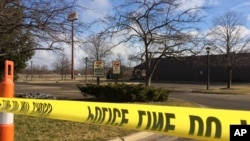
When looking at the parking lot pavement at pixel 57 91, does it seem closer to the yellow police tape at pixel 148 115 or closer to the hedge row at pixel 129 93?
the hedge row at pixel 129 93

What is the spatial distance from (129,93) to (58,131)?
10875 millimetres

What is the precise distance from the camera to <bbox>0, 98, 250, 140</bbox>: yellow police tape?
2.86 metres

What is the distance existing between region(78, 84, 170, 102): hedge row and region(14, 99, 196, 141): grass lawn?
9.35 m

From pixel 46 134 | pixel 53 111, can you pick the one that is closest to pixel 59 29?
pixel 46 134

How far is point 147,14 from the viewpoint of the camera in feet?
77.3

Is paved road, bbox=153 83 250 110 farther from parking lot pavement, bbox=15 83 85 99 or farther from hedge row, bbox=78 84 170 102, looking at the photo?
parking lot pavement, bbox=15 83 85 99

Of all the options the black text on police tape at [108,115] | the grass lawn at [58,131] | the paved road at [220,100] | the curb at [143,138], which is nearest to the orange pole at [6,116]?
the black text on police tape at [108,115]

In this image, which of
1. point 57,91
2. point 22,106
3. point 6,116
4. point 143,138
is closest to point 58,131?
point 143,138

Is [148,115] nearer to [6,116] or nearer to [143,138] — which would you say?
[6,116]

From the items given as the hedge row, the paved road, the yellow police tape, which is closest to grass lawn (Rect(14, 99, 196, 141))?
the yellow police tape

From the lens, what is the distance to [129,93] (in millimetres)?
19703

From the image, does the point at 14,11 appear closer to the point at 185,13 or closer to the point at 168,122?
the point at 168,122

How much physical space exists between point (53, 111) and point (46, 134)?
4.53 m

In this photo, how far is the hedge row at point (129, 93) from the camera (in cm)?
1938
